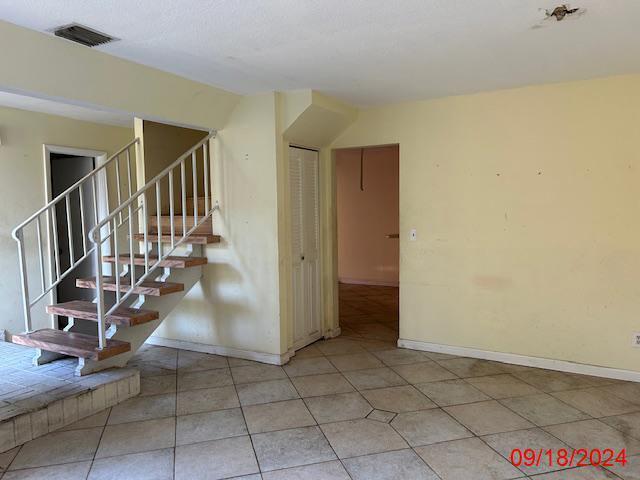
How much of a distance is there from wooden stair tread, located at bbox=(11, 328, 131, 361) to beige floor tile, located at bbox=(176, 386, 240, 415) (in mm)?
540

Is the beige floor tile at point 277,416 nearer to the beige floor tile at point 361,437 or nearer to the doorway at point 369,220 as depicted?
the beige floor tile at point 361,437

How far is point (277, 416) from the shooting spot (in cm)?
282

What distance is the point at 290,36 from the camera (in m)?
2.41

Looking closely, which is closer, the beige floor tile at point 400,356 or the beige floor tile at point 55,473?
the beige floor tile at point 55,473

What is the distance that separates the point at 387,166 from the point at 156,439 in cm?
582

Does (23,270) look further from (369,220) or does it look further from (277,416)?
(369,220)

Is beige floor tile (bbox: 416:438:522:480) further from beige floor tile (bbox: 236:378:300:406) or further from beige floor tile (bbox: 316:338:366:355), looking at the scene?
beige floor tile (bbox: 316:338:366:355)

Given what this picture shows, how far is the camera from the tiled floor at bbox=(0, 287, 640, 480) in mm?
2244

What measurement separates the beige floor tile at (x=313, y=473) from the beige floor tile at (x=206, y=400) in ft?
2.83

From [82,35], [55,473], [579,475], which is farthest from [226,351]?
[579,475]

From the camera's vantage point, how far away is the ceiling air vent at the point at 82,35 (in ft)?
7.56

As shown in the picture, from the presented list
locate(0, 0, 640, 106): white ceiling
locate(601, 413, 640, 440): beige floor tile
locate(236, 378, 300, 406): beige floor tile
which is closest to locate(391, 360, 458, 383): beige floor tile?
locate(236, 378, 300, 406): beige floor tile

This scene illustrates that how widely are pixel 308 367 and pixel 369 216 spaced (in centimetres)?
430

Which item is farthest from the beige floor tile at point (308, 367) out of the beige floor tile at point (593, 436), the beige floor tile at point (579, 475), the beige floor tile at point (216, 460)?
the beige floor tile at point (579, 475)
